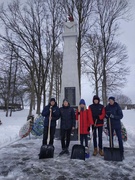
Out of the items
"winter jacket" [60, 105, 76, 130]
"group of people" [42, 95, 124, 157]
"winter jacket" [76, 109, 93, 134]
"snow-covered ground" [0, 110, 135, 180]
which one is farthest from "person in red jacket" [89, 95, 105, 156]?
"winter jacket" [60, 105, 76, 130]

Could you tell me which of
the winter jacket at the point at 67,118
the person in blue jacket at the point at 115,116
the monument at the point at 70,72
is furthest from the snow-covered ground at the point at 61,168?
the monument at the point at 70,72

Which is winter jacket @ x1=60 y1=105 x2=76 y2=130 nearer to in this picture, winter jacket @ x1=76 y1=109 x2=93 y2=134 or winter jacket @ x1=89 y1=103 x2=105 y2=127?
winter jacket @ x1=76 y1=109 x2=93 y2=134

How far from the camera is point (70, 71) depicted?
26.6 ft

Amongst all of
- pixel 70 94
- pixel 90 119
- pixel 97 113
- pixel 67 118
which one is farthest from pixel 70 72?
pixel 90 119

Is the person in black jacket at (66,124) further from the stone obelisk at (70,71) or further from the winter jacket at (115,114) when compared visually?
the stone obelisk at (70,71)

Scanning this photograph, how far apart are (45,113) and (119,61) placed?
1492 centimetres

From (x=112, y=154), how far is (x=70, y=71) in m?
4.75

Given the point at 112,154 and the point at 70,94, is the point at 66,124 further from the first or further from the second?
the point at 70,94

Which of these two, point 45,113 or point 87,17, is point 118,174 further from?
point 87,17

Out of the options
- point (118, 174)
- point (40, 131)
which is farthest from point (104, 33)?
point (118, 174)

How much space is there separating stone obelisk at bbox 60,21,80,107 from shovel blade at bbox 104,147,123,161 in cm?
355

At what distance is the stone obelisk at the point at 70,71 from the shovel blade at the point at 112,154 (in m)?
3.55

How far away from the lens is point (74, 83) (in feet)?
26.2

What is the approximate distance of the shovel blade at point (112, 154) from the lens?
4.31m
